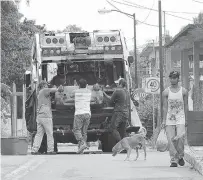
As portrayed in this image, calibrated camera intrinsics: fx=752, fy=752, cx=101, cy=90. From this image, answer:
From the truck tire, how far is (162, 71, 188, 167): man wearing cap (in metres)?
5.75

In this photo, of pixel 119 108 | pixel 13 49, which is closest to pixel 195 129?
pixel 119 108

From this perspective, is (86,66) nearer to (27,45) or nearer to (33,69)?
(33,69)

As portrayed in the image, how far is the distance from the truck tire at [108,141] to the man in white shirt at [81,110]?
1194 mm

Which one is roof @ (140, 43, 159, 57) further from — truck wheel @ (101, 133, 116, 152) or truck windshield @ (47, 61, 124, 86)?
truck wheel @ (101, 133, 116, 152)

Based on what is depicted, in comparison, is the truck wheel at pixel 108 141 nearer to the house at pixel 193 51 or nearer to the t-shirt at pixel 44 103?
the t-shirt at pixel 44 103

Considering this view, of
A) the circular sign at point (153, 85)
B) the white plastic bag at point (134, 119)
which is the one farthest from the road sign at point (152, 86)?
the white plastic bag at point (134, 119)

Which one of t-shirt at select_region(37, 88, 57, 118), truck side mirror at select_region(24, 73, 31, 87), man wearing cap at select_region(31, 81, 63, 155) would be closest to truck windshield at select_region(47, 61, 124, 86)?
truck side mirror at select_region(24, 73, 31, 87)

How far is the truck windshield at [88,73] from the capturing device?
20.8 meters

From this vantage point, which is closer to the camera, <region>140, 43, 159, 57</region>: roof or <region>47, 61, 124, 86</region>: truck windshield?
<region>47, 61, 124, 86</region>: truck windshield

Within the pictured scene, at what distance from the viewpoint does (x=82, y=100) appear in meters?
18.6

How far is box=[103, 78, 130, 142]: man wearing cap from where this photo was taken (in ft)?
62.4

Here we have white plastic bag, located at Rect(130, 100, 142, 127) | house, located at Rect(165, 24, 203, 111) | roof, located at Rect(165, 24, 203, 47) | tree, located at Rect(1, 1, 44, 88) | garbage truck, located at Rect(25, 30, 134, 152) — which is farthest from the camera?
tree, located at Rect(1, 1, 44, 88)

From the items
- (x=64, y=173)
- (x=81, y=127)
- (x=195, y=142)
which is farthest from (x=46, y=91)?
(x=64, y=173)

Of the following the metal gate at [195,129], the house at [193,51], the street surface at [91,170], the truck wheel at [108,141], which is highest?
the house at [193,51]
